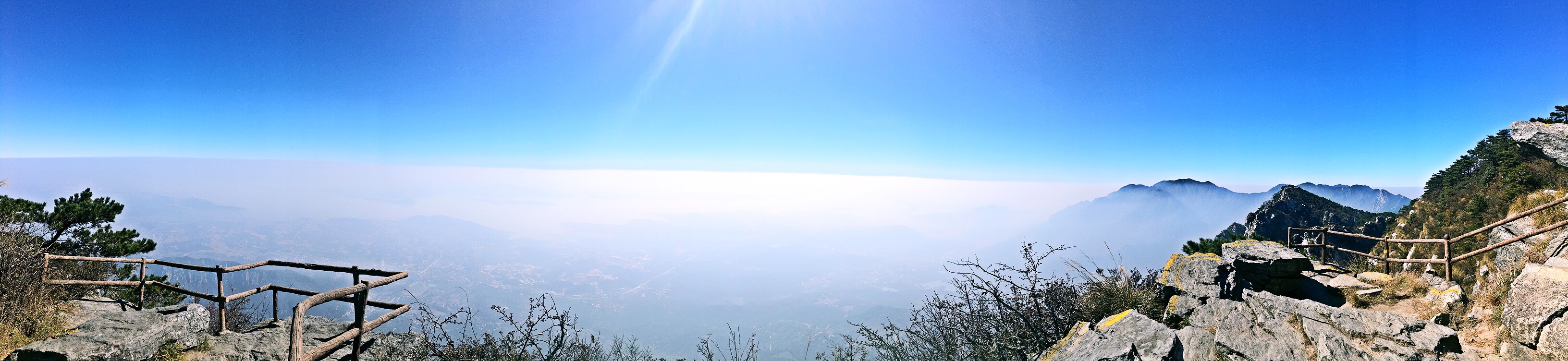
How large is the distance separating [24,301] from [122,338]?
78.6 inches

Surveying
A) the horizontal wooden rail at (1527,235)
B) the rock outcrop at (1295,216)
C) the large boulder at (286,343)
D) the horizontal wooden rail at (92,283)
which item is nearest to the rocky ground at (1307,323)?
the horizontal wooden rail at (1527,235)

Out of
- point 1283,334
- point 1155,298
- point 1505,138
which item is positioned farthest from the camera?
point 1505,138

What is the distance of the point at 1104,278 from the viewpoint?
9273mm

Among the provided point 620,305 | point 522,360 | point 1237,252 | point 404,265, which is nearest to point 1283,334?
point 1237,252

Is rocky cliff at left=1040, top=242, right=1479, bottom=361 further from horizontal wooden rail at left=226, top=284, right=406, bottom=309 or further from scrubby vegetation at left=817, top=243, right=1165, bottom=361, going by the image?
horizontal wooden rail at left=226, top=284, right=406, bottom=309

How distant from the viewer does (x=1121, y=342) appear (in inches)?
229

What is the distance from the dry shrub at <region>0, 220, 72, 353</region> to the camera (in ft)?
19.7

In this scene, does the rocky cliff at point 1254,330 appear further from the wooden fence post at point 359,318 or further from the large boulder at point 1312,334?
the wooden fence post at point 359,318

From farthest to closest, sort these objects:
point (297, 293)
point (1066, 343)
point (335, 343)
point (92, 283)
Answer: point (1066, 343) → point (92, 283) → point (297, 293) → point (335, 343)

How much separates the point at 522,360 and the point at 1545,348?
12009mm

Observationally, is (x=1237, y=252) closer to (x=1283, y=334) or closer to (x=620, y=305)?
(x=1283, y=334)

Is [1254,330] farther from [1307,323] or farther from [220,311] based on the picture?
[220,311]

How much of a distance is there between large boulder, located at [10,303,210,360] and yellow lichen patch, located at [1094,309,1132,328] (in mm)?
11844

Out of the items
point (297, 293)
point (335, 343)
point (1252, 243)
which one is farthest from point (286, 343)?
point (1252, 243)
